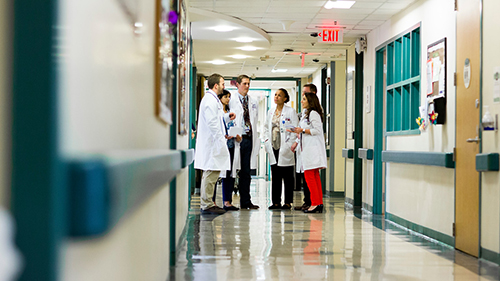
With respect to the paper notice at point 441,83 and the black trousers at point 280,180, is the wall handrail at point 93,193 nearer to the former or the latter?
the paper notice at point 441,83

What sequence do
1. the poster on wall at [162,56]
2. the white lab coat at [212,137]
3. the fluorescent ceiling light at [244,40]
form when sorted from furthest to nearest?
the fluorescent ceiling light at [244,40]
the white lab coat at [212,137]
the poster on wall at [162,56]

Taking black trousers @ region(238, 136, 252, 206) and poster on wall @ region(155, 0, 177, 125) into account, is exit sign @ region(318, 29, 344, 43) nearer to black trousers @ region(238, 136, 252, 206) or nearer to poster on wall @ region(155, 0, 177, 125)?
black trousers @ region(238, 136, 252, 206)

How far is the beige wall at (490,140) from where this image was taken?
4.14m

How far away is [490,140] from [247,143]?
13.0 ft

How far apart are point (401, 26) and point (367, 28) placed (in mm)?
1140

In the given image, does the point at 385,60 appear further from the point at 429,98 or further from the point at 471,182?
the point at 471,182

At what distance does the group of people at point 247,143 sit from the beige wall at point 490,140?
2913 millimetres

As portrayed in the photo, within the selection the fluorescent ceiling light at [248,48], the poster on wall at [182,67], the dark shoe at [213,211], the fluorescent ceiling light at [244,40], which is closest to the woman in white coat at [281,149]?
the dark shoe at [213,211]

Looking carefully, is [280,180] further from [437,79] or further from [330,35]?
[437,79]

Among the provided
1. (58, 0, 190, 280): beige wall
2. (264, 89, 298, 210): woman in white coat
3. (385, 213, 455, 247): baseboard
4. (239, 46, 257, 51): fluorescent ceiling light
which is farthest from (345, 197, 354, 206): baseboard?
(58, 0, 190, 280): beige wall

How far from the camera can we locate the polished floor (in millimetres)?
3688

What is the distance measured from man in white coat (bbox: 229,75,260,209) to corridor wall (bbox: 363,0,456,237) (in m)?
1.90

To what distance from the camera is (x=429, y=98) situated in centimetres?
566

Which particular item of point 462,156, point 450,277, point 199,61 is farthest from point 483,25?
point 199,61
